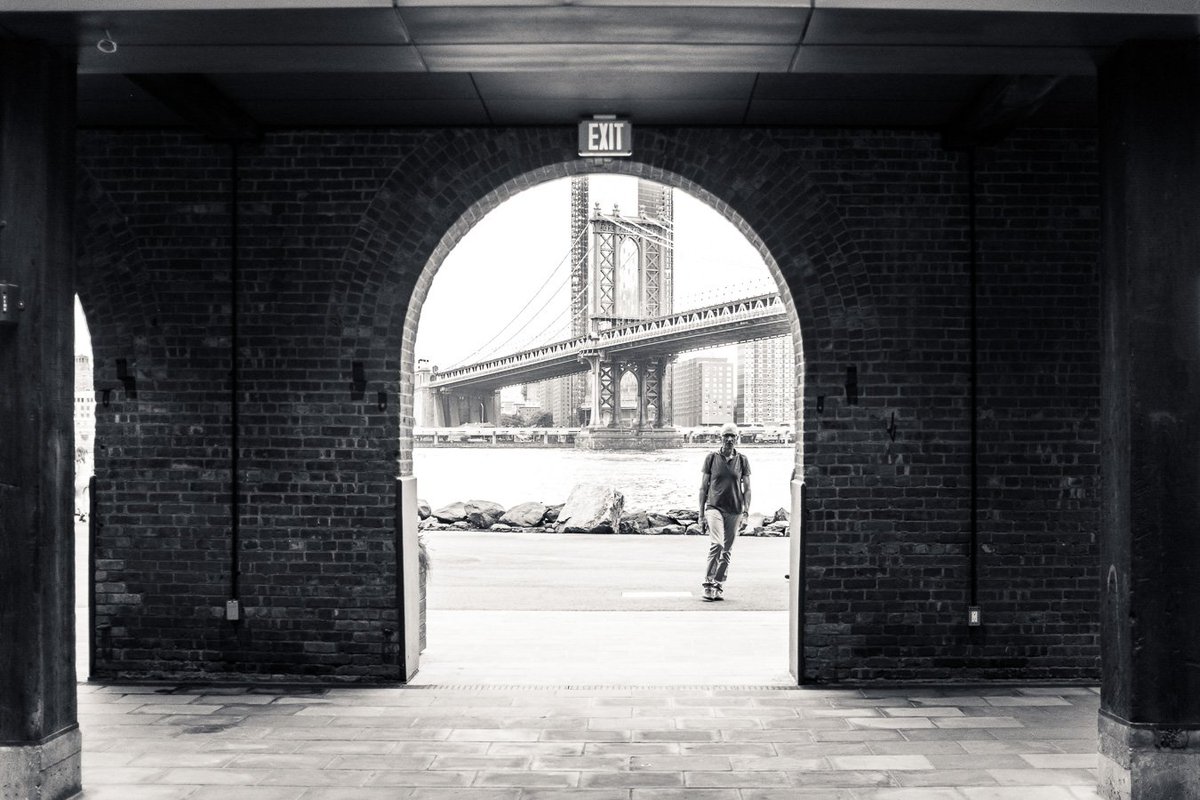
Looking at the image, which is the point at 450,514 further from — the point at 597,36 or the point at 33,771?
the point at 597,36

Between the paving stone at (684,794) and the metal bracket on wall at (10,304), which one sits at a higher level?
the metal bracket on wall at (10,304)

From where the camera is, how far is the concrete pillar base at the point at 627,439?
43562 mm

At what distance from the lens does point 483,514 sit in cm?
1630

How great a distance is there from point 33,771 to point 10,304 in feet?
5.93

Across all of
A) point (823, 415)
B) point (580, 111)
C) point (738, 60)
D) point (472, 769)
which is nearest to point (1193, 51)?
point (738, 60)

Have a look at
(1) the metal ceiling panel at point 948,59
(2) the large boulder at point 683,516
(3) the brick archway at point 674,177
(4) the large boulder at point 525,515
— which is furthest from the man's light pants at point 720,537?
(4) the large boulder at point 525,515

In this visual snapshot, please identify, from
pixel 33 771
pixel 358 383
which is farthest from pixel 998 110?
pixel 33 771

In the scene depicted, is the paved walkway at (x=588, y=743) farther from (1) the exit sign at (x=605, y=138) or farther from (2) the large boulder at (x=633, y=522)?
(2) the large boulder at (x=633, y=522)

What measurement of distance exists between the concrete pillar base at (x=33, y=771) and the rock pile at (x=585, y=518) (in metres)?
11.3

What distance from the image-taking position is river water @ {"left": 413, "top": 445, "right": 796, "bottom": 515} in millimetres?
28995

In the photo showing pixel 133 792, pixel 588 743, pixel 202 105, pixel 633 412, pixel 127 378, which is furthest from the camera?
pixel 633 412

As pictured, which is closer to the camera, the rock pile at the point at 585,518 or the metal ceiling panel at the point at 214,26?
the metal ceiling panel at the point at 214,26

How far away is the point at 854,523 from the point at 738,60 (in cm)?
300

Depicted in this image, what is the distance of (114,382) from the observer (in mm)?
5883
